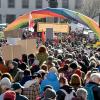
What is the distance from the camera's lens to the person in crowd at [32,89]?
10.5 metres

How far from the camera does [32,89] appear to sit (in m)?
10.6

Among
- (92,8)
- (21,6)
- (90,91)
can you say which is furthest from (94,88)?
(21,6)

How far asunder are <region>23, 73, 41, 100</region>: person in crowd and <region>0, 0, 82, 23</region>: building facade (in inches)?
2793

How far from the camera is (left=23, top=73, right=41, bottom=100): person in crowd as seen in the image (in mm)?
10500

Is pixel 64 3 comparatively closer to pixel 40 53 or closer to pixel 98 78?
pixel 40 53

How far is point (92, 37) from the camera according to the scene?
40.4m

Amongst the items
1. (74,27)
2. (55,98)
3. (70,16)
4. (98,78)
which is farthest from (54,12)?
(74,27)

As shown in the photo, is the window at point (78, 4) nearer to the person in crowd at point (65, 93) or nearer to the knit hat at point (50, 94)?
the person in crowd at point (65, 93)

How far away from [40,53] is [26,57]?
0.57 meters

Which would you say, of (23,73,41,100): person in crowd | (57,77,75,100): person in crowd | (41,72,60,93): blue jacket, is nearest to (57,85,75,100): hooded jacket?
(57,77,75,100): person in crowd

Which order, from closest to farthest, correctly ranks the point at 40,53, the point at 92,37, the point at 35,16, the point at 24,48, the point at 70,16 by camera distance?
the point at 40,53 → the point at 24,48 → the point at 70,16 → the point at 35,16 → the point at 92,37

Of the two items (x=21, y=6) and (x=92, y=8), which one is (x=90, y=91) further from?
(x=21, y=6)

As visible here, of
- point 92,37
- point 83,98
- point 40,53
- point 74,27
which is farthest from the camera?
point 74,27

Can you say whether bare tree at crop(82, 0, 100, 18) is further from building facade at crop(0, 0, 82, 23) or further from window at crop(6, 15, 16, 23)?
window at crop(6, 15, 16, 23)
